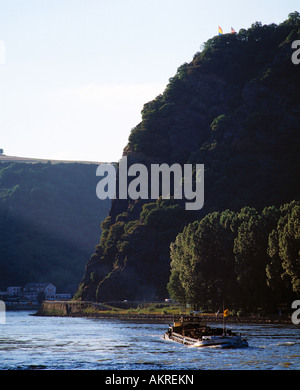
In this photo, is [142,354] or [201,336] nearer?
[142,354]

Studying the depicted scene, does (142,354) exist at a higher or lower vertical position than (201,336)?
lower

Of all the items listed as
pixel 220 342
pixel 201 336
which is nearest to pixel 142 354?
pixel 220 342

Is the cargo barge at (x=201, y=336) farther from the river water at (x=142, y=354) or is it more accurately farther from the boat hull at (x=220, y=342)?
the river water at (x=142, y=354)

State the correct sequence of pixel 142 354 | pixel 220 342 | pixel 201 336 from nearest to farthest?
pixel 142 354 < pixel 220 342 < pixel 201 336

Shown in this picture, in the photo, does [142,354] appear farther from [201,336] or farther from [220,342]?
[201,336]

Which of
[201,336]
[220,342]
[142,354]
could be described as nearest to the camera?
[142,354]

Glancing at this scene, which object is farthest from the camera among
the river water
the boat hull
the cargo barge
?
the cargo barge

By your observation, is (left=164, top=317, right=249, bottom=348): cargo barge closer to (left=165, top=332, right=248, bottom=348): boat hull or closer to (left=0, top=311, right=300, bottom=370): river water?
(left=165, top=332, right=248, bottom=348): boat hull

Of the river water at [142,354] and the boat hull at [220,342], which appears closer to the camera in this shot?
the river water at [142,354]

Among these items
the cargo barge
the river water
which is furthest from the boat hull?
the river water

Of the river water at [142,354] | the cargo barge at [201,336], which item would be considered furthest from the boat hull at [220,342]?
the river water at [142,354]

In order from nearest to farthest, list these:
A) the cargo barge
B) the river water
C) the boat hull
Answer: the river water → the boat hull → the cargo barge
